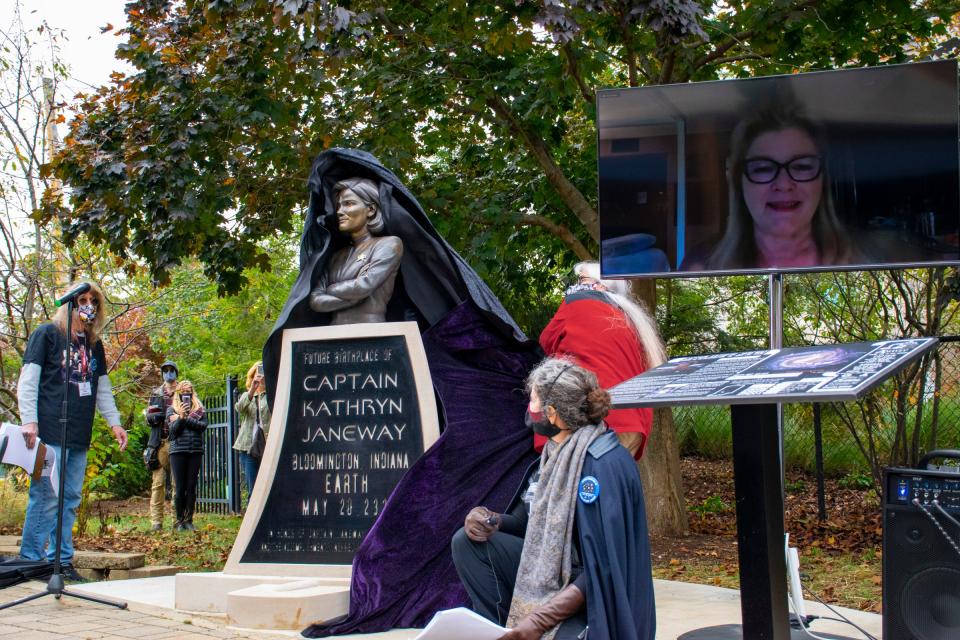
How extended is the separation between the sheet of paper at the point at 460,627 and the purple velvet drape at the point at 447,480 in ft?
5.95

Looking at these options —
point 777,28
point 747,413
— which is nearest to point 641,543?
point 747,413

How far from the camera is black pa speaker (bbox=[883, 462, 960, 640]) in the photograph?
3.92 meters

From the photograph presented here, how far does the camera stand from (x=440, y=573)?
5.46 m

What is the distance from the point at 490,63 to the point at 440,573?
537 centimetres

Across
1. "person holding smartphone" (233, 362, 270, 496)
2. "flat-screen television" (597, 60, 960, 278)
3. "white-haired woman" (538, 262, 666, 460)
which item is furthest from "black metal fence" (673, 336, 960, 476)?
"person holding smartphone" (233, 362, 270, 496)

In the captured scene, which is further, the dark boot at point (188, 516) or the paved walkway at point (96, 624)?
the dark boot at point (188, 516)

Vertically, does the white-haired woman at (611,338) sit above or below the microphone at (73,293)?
below

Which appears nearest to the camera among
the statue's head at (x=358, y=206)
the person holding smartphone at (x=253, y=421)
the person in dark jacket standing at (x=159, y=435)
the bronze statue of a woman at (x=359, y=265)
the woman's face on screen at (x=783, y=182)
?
the woman's face on screen at (x=783, y=182)

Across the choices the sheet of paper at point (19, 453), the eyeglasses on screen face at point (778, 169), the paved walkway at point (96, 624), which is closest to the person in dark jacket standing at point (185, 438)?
the sheet of paper at point (19, 453)

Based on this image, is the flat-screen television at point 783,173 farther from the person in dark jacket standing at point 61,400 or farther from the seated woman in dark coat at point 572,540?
the person in dark jacket standing at point 61,400

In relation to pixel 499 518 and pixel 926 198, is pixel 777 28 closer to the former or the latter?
pixel 926 198

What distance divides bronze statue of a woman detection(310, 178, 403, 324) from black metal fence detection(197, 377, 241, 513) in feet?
28.2

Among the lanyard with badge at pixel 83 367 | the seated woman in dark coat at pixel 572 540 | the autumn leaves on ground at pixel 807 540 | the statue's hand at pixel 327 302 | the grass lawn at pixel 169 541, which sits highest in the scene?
the statue's hand at pixel 327 302

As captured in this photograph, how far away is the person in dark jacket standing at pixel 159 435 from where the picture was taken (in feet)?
36.7
